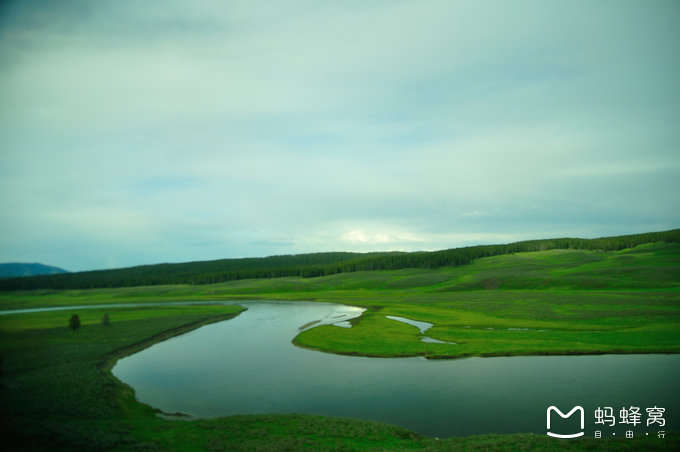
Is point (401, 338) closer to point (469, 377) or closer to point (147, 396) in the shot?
point (469, 377)

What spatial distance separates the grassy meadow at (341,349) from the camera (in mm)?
20172

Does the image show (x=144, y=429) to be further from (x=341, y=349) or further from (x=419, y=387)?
(x=341, y=349)

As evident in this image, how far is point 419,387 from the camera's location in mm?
30219

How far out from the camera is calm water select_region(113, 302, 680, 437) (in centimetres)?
2430

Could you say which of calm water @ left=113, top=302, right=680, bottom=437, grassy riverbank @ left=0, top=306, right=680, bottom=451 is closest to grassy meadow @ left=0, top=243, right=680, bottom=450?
grassy riverbank @ left=0, top=306, right=680, bottom=451

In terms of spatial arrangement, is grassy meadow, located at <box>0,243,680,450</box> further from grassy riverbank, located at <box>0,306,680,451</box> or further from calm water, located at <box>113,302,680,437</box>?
calm water, located at <box>113,302,680,437</box>

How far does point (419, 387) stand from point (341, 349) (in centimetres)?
1555

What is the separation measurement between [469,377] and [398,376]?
605 centimetres

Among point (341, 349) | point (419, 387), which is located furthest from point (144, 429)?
point (341, 349)

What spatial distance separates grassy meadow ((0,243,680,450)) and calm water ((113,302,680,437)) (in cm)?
239

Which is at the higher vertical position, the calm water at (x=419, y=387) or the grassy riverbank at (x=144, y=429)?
the grassy riverbank at (x=144, y=429)

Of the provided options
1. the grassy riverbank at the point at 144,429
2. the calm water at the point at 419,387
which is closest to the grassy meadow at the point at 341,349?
the grassy riverbank at the point at 144,429

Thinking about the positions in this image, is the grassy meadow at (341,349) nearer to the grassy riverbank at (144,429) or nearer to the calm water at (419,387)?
the grassy riverbank at (144,429)

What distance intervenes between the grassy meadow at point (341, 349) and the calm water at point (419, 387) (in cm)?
239
